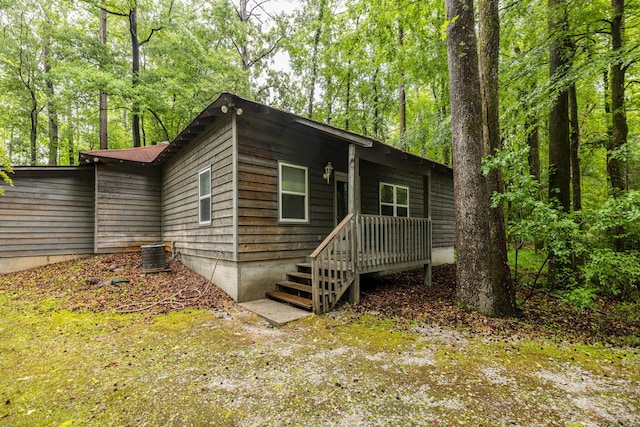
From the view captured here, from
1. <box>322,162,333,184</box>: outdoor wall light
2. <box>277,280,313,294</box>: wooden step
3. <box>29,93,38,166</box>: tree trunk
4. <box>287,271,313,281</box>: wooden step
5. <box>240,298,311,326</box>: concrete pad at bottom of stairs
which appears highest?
<box>29,93,38,166</box>: tree trunk

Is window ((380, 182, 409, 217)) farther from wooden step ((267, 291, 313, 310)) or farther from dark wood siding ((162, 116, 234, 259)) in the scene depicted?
dark wood siding ((162, 116, 234, 259))

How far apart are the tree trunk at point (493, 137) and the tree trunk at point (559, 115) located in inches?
89.4

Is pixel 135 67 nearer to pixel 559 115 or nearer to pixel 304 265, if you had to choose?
pixel 304 265

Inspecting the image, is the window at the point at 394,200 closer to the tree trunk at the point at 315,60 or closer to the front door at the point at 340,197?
the front door at the point at 340,197

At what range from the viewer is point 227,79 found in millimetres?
14492

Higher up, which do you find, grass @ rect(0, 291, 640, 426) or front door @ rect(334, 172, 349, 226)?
front door @ rect(334, 172, 349, 226)

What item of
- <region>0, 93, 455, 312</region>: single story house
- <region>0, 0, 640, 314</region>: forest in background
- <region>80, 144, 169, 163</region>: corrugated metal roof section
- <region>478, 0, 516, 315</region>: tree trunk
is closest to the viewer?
<region>478, 0, 516, 315</region>: tree trunk

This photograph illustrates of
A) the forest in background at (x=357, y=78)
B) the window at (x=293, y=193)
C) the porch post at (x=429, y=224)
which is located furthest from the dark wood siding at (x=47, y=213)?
the porch post at (x=429, y=224)

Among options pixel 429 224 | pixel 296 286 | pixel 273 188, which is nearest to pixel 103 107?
pixel 273 188

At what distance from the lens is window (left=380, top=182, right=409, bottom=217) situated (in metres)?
9.17

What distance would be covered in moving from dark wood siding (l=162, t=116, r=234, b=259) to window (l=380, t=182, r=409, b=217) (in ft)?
16.6

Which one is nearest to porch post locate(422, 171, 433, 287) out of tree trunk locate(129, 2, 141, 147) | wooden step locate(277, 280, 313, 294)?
wooden step locate(277, 280, 313, 294)

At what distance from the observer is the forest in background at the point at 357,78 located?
19.6ft

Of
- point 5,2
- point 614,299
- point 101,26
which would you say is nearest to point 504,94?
point 614,299
